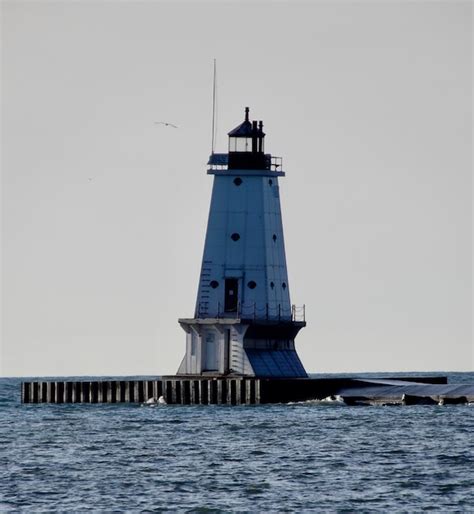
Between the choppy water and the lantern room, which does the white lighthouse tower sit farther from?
the choppy water

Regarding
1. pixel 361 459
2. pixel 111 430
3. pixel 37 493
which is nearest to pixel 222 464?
pixel 361 459

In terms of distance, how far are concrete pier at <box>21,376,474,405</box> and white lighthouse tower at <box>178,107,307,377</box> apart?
1315 millimetres

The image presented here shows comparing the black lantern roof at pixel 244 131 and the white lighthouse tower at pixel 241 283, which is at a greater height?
the black lantern roof at pixel 244 131

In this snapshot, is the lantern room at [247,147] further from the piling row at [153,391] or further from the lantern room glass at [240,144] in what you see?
the piling row at [153,391]

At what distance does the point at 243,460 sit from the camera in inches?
2375

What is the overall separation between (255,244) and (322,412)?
9822 millimetres

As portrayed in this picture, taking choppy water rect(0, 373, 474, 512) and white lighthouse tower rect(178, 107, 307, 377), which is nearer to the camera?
choppy water rect(0, 373, 474, 512)

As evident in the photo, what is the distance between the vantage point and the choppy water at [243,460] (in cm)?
5066

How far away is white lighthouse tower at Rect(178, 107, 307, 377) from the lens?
287 feet

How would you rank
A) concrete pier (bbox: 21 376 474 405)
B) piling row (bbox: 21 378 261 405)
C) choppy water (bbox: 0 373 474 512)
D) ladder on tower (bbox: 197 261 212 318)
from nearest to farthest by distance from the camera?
choppy water (bbox: 0 373 474 512) → concrete pier (bbox: 21 376 474 405) → piling row (bbox: 21 378 261 405) → ladder on tower (bbox: 197 261 212 318)

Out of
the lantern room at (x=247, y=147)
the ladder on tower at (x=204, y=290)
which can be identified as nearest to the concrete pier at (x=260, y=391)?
the ladder on tower at (x=204, y=290)

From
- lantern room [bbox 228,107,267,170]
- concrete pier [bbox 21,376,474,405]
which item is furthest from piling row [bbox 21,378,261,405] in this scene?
lantern room [bbox 228,107,267,170]

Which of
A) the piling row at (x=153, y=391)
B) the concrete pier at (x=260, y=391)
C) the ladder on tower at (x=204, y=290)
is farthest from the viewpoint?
the ladder on tower at (x=204, y=290)

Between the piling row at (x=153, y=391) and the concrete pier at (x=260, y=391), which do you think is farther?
the piling row at (x=153, y=391)
